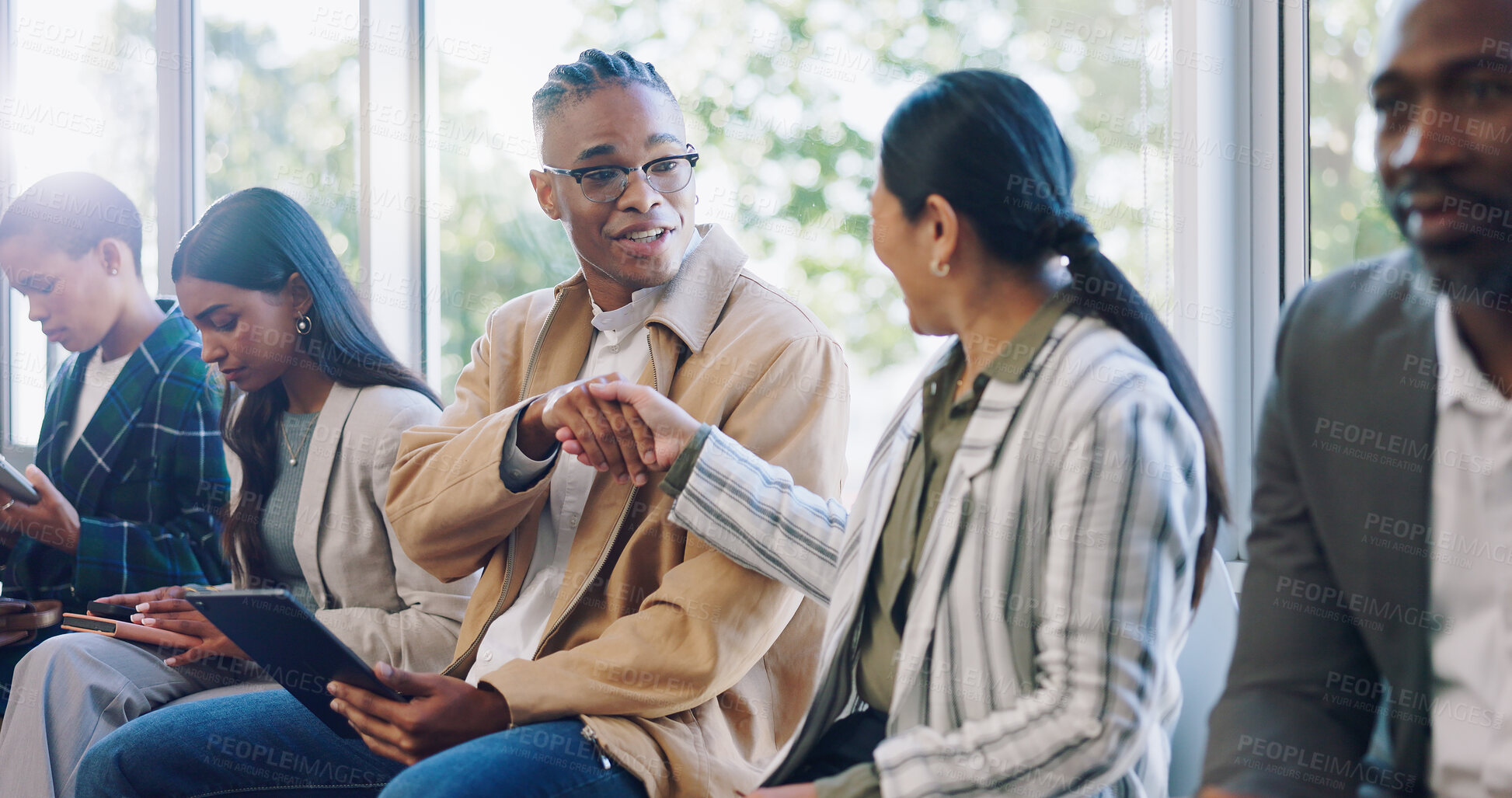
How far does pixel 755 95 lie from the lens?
2330mm

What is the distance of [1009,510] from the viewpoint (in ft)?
Result: 3.51

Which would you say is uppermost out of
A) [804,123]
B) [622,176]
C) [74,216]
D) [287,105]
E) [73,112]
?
[73,112]

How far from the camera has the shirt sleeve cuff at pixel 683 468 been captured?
1.42 m

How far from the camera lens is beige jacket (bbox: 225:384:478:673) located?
71.1 inches

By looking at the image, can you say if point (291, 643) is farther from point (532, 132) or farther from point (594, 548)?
point (532, 132)

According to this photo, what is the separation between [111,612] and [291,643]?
0.87m

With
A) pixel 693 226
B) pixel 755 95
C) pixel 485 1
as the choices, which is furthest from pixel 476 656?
pixel 485 1

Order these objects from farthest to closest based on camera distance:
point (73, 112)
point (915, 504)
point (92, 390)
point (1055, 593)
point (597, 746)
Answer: point (73, 112), point (92, 390), point (597, 746), point (915, 504), point (1055, 593)

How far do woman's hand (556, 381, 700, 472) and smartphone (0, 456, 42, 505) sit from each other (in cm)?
144

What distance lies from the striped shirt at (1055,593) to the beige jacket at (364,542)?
86 cm

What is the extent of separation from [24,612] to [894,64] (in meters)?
→ 2.02

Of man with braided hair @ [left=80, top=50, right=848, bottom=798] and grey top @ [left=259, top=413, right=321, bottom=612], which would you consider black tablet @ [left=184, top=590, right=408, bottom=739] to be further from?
grey top @ [left=259, top=413, right=321, bottom=612]

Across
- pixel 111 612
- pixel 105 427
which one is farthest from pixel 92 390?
pixel 111 612

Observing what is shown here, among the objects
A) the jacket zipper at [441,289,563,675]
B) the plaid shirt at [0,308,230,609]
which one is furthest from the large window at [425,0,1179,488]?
the plaid shirt at [0,308,230,609]
